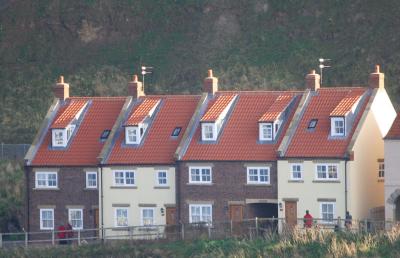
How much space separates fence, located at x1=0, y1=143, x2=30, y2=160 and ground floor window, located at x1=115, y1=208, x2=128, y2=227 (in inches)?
728

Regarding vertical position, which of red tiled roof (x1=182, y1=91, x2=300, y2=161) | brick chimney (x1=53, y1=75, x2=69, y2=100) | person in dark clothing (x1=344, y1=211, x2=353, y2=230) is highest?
brick chimney (x1=53, y1=75, x2=69, y2=100)

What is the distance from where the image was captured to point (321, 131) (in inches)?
3184

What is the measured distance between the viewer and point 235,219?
80.8 metres

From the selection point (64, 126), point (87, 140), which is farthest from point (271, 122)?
point (64, 126)

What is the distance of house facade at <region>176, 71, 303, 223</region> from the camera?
80812 mm

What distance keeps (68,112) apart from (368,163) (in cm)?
1499

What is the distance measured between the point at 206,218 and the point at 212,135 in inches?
149

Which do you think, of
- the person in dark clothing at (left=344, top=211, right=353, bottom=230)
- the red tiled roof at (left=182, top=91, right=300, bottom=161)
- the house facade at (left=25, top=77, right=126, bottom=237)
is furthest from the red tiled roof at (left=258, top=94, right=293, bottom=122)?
the house facade at (left=25, top=77, right=126, bottom=237)

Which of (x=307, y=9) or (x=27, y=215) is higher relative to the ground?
(x=307, y=9)

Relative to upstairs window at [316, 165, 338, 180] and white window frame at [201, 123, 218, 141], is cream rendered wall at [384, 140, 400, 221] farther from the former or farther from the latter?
white window frame at [201, 123, 218, 141]

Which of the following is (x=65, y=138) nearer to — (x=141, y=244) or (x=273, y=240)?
(x=141, y=244)

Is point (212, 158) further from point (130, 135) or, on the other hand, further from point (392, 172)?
point (392, 172)

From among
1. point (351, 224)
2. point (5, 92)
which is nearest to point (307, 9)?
point (5, 92)

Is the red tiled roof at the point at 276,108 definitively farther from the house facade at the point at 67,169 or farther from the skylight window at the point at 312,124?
the house facade at the point at 67,169
